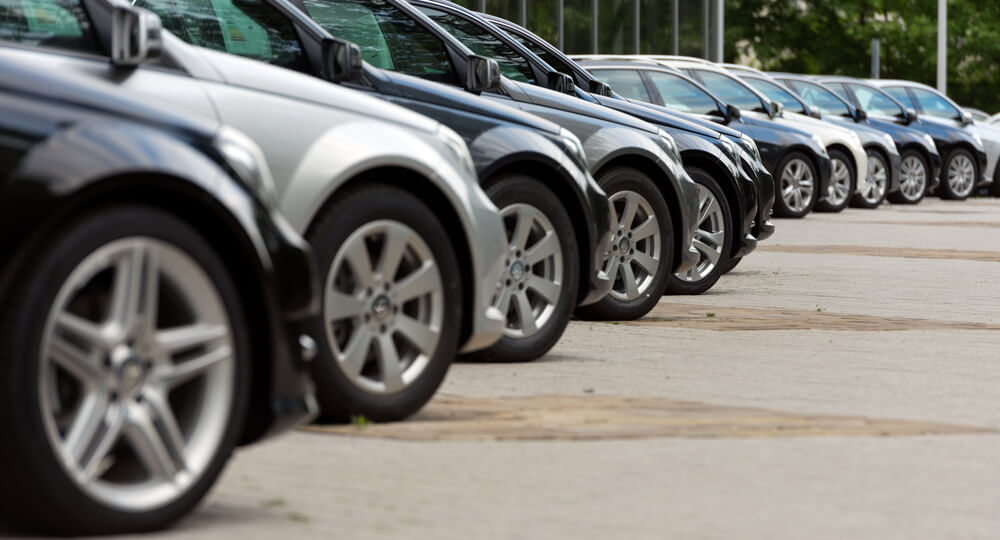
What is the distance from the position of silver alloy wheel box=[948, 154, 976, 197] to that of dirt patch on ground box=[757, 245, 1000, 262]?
448 inches

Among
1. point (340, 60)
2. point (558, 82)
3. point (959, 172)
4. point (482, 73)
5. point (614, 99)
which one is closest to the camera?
point (340, 60)

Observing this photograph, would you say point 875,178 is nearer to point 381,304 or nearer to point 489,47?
point 489,47

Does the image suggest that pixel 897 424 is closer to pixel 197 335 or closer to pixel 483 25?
pixel 197 335

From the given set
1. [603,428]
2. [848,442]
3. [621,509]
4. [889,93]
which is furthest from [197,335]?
[889,93]

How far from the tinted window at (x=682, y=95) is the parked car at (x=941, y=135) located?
29.0ft

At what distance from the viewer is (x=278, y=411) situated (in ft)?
14.8

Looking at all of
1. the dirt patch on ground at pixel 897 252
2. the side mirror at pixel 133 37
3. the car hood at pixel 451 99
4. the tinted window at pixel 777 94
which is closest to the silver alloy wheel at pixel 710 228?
the car hood at pixel 451 99

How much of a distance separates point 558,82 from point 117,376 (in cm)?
632

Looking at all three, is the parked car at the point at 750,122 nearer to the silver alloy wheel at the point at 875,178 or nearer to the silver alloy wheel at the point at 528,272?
the silver alloy wheel at the point at 875,178

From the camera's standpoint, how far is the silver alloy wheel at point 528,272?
26.0 feet

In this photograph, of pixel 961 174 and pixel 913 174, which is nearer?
pixel 913 174

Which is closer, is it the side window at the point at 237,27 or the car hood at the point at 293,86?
the car hood at the point at 293,86

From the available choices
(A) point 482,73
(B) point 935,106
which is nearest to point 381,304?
(A) point 482,73

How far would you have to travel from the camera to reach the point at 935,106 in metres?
28.2
